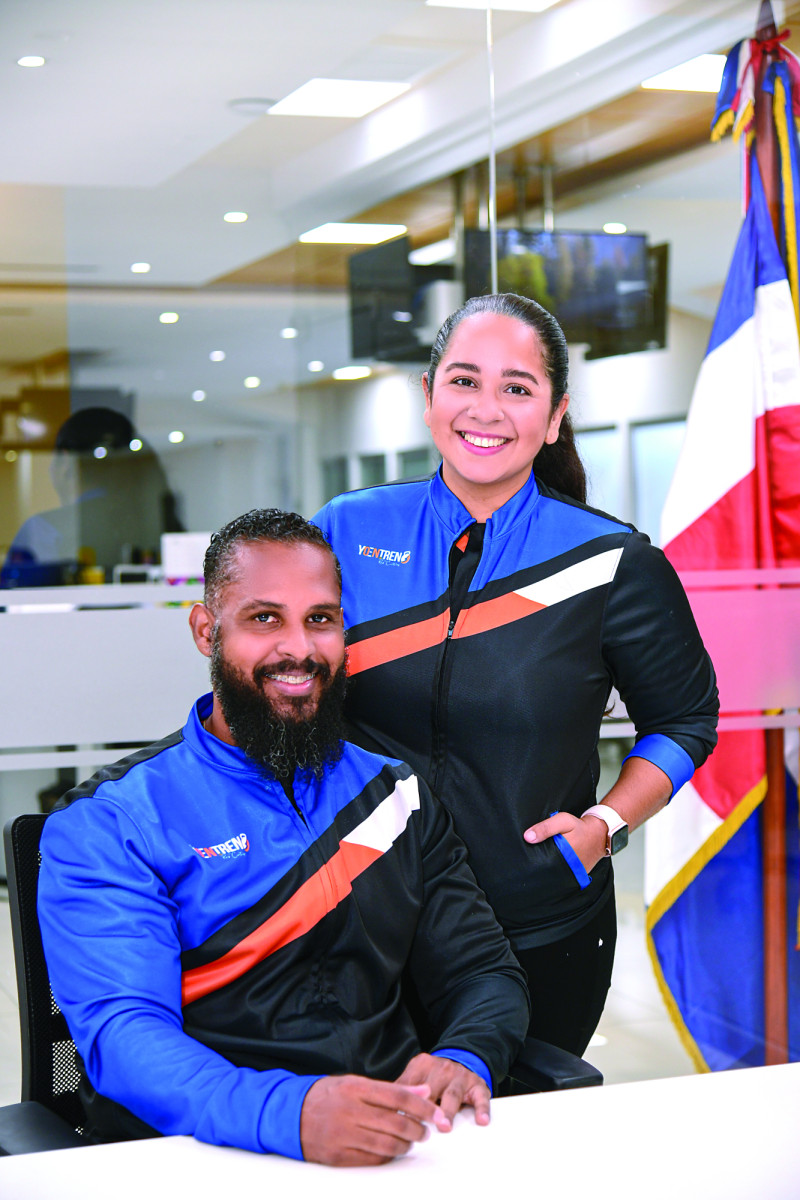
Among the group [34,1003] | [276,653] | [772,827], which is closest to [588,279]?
[772,827]

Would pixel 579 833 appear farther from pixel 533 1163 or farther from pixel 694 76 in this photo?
pixel 694 76

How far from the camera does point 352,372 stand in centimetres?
338

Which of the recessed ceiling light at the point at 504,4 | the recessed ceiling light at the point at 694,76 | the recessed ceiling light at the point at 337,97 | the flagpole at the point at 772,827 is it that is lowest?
the flagpole at the point at 772,827

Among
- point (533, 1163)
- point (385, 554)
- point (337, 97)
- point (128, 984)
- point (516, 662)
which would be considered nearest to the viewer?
point (533, 1163)

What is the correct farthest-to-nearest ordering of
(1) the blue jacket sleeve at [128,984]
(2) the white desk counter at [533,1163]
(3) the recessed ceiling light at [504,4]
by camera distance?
(3) the recessed ceiling light at [504,4] < (1) the blue jacket sleeve at [128,984] < (2) the white desk counter at [533,1163]

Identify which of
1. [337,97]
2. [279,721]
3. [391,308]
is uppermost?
[337,97]

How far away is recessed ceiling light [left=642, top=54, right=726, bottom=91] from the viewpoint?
3449mm

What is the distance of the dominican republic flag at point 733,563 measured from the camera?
3.31 meters

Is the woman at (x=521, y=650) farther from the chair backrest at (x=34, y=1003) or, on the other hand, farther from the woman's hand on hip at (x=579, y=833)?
the chair backrest at (x=34, y=1003)

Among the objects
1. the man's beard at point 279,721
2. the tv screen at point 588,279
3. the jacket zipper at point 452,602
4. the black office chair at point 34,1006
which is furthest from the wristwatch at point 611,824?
the tv screen at point 588,279

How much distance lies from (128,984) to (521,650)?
2.27 feet

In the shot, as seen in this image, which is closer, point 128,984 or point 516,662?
point 128,984

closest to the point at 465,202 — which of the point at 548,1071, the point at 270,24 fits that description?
the point at 270,24

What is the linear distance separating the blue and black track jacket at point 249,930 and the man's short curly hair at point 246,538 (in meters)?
0.16
